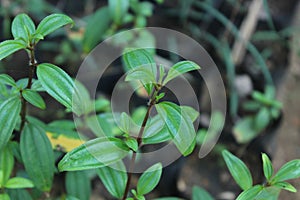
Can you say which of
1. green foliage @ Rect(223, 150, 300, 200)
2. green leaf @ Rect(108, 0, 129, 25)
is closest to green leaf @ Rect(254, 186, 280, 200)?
green foliage @ Rect(223, 150, 300, 200)

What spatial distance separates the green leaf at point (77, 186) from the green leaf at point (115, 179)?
0.23 feet

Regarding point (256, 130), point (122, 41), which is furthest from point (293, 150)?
point (122, 41)

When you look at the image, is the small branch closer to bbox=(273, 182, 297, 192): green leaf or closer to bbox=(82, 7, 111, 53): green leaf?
bbox=(82, 7, 111, 53): green leaf

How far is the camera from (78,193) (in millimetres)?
757

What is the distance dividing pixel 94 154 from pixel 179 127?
0.39 ft

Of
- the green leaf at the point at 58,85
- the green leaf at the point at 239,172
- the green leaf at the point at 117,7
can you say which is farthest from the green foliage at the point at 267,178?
the green leaf at the point at 117,7

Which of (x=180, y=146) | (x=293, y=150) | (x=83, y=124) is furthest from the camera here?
(x=293, y=150)

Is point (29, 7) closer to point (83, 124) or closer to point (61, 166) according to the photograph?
point (83, 124)

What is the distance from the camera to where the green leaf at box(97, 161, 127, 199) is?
2.29ft

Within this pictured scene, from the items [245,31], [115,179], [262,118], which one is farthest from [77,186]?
[245,31]

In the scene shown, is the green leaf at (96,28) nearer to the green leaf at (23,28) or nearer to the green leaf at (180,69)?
the green leaf at (23,28)

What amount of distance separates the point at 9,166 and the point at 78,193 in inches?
4.9

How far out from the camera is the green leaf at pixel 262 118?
1371 millimetres

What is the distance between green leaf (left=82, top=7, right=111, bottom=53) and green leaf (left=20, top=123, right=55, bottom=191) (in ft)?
1.71
